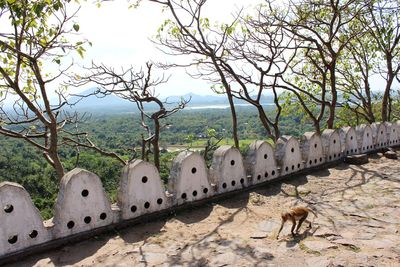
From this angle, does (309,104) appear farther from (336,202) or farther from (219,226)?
Answer: (219,226)

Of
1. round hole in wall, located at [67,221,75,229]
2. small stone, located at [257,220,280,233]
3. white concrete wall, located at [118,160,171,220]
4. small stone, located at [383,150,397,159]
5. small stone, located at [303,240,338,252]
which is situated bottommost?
small stone, located at [303,240,338,252]

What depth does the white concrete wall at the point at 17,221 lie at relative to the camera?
13.1 ft

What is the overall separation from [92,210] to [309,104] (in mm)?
13369

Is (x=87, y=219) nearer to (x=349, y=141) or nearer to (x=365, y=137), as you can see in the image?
(x=349, y=141)

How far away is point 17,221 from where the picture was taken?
4098 millimetres

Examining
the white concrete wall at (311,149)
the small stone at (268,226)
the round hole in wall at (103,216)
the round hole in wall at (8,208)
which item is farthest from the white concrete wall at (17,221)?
the white concrete wall at (311,149)

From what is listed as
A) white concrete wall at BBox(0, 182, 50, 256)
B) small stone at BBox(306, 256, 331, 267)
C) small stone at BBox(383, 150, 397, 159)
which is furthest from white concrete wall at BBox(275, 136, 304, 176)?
white concrete wall at BBox(0, 182, 50, 256)

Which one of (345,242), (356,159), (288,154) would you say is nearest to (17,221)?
(345,242)

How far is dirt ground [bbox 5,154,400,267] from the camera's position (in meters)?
4.07

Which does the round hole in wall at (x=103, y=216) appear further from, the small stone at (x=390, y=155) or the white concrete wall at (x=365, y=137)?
the small stone at (x=390, y=155)

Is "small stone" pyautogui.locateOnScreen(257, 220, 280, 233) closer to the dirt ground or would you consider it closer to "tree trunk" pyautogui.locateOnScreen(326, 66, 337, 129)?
the dirt ground

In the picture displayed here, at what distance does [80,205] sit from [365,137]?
807 centimetres

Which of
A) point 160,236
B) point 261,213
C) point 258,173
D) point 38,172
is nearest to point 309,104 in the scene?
point 258,173

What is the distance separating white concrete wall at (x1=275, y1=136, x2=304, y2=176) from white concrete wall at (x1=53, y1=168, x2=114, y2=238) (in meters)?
3.88
